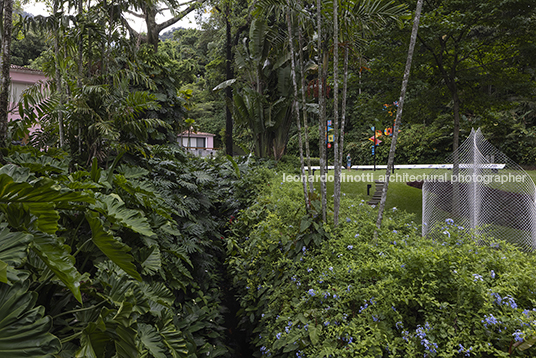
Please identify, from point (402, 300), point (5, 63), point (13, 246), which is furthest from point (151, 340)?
Result: point (5, 63)

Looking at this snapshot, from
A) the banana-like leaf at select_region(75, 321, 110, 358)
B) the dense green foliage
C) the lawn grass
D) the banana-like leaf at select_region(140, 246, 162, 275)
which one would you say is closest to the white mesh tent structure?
the lawn grass

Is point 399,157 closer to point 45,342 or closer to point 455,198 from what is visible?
point 455,198

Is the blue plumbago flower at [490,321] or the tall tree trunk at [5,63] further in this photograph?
the tall tree trunk at [5,63]

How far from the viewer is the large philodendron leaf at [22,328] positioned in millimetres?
1470

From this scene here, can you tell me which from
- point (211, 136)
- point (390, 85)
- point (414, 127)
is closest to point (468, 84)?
point (390, 85)

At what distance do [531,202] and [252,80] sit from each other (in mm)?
10247

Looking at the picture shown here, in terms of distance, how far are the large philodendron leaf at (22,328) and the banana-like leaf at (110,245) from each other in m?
0.42

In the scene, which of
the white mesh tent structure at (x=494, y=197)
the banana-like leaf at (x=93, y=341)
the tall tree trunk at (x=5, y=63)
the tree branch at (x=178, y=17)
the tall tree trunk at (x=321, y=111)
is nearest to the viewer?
the banana-like leaf at (x=93, y=341)

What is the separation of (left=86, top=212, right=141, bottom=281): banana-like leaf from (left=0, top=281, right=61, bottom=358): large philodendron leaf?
416 mm

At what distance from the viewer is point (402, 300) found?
7.30ft

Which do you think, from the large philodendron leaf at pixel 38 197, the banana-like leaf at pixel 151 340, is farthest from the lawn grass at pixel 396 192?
the large philodendron leaf at pixel 38 197

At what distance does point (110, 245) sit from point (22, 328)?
56 cm

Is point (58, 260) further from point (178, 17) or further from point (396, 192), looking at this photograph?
point (178, 17)

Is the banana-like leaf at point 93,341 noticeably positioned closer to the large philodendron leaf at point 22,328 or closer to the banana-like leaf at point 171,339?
the large philodendron leaf at point 22,328
